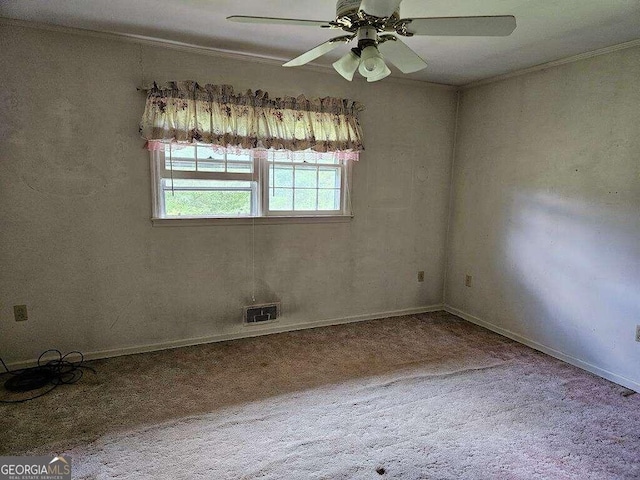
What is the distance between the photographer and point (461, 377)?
2.91 meters

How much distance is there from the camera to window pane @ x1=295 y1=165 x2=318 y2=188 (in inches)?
143

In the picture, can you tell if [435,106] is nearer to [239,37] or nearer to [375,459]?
[239,37]

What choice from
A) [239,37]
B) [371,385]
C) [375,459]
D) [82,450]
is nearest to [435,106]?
[239,37]

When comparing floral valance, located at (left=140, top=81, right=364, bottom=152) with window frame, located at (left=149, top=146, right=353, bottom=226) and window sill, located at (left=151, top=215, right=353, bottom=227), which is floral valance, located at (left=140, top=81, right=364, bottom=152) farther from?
window sill, located at (left=151, top=215, right=353, bottom=227)

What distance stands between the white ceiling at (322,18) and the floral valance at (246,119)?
366 mm

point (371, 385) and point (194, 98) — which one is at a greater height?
point (194, 98)

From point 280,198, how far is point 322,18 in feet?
5.01

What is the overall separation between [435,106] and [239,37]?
2.19 meters

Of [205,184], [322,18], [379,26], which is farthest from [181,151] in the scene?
[379,26]

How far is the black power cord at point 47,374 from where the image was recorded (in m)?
2.60

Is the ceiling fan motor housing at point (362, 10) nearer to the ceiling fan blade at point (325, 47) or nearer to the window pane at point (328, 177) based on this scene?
the ceiling fan blade at point (325, 47)
